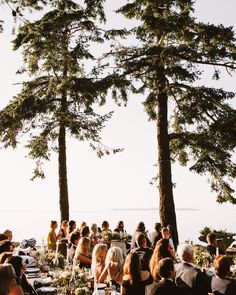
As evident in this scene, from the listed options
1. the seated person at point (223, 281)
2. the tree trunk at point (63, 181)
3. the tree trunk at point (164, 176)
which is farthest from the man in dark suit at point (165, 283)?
the tree trunk at point (63, 181)

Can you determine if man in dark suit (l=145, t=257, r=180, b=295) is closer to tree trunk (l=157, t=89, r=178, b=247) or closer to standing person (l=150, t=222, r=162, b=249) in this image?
standing person (l=150, t=222, r=162, b=249)

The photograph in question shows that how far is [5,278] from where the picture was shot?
534cm

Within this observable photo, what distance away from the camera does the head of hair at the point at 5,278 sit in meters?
5.29

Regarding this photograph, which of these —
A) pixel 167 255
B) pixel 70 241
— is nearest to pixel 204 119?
pixel 70 241

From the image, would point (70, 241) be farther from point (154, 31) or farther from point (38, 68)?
point (38, 68)

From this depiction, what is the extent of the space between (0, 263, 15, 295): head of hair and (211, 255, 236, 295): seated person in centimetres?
295

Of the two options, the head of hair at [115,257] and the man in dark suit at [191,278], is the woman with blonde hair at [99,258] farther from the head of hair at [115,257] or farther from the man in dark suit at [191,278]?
the man in dark suit at [191,278]

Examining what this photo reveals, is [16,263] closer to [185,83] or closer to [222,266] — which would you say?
[222,266]

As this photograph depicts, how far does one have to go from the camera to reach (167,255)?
7.18 m

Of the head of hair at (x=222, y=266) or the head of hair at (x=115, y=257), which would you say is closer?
the head of hair at (x=222, y=266)

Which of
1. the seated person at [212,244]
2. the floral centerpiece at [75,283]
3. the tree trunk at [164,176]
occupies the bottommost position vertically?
the floral centerpiece at [75,283]

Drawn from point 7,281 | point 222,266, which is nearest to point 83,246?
point 222,266

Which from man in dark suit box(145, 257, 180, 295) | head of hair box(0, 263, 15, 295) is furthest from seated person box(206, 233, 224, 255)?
head of hair box(0, 263, 15, 295)

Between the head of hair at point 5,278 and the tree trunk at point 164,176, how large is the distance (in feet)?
39.2
